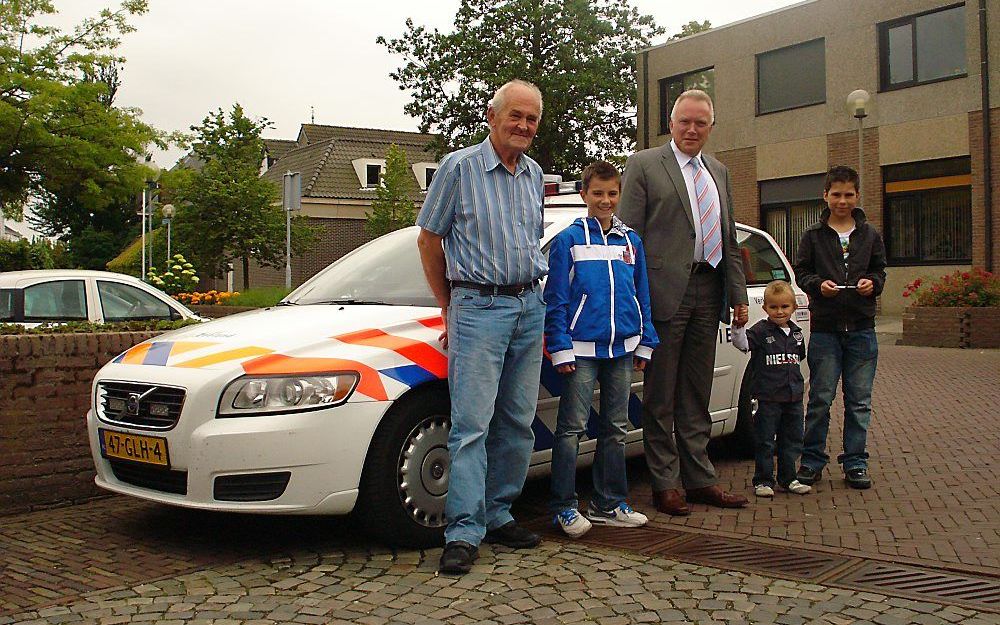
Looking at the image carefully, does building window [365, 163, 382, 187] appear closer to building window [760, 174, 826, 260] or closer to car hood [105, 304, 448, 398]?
building window [760, 174, 826, 260]

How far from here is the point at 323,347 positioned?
4559 mm

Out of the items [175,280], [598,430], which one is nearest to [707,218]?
[598,430]

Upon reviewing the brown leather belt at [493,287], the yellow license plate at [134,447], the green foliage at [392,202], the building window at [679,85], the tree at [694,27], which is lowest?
the yellow license plate at [134,447]

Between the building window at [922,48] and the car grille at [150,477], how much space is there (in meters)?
21.1

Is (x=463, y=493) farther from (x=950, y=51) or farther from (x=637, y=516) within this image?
(x=950, y=51)

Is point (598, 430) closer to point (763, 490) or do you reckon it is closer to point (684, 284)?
point (684, 284)

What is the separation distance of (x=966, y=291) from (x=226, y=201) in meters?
22.5

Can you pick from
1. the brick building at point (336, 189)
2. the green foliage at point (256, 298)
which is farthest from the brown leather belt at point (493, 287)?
the brick building at point (336, 189)

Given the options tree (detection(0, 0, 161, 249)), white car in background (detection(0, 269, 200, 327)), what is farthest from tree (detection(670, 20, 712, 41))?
white car in background (detection(0, 269, 200, 327))

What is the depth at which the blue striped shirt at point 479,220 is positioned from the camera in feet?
14.9

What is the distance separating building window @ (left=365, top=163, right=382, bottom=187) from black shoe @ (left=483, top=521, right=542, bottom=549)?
4251 centimetres

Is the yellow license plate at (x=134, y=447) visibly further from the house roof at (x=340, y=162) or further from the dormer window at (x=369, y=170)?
the dormer window at (x=369, y=170)

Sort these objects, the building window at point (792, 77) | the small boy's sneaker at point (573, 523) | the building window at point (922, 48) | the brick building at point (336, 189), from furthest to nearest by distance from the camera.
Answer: the brick building at point (336, 189), the building window at point (792, 77), the building window at point (922, 48), the small boy's sneaker at point (573, 523)

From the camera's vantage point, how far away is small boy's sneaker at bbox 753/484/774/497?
578 cm
